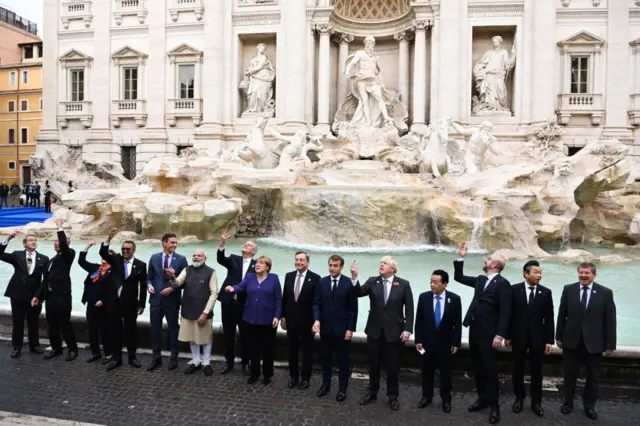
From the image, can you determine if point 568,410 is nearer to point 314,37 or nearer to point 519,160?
point 519,160

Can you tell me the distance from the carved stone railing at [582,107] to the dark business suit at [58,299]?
1851 cm

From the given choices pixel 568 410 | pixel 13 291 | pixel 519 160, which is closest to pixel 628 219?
pixel 519 160

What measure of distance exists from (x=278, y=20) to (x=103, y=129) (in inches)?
359

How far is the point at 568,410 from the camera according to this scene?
3.99 meters

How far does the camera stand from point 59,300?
507 centimetres

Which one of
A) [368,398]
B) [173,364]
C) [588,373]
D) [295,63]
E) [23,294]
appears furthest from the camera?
[295,63]

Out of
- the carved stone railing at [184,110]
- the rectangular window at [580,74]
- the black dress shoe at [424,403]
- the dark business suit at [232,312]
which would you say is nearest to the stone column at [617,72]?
the rectangular window at [580,74]

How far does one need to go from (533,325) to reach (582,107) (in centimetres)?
1782

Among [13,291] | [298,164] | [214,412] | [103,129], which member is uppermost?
[103,129]

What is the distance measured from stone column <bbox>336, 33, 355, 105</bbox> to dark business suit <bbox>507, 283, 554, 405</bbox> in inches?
691

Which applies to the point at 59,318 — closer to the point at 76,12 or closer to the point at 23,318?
the point at 23,318

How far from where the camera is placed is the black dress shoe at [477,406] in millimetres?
4050

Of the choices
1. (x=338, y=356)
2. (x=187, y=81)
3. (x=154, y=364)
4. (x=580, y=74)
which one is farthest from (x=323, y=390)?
(x=187, y=81)

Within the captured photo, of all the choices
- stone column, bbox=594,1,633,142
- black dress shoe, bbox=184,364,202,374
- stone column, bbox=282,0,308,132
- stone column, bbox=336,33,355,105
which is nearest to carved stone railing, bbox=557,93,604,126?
stone column, bbox=594,1,633,142
